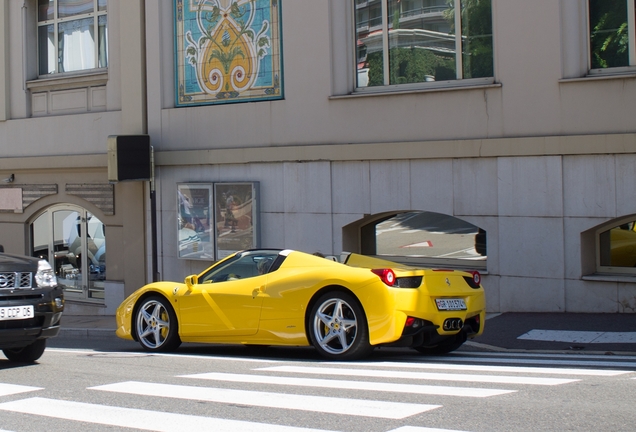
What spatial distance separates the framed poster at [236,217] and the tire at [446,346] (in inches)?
246

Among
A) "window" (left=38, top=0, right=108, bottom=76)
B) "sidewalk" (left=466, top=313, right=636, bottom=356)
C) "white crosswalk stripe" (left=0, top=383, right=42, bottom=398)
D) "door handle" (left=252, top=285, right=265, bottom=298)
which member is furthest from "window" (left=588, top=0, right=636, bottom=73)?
"window" (left=38, top=0, right=108, bottom=76)

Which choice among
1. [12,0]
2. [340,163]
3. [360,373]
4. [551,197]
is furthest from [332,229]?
[12,0]

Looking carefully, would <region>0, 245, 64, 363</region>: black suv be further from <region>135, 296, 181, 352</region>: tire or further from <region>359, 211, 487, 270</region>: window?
<region>359, 211, 487, 270</region>: window

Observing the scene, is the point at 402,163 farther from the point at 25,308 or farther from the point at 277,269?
the point at 25,308

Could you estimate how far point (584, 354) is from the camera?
31.7 ft

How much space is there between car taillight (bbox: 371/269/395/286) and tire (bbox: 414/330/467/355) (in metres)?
1.15

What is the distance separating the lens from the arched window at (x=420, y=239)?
1412 cm

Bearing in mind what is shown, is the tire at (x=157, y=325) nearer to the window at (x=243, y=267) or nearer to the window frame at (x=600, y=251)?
the window at (x=243, y=267)

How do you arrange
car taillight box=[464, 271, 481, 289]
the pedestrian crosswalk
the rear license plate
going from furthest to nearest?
1. car taillight box=[464, 271, 481, 289]
2. the rear license plate
3. the pedestrian crosswalk

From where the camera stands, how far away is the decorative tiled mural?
51.7 feet

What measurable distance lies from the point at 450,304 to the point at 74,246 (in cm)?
1246

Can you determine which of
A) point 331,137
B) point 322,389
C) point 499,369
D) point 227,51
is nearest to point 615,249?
point 331,137

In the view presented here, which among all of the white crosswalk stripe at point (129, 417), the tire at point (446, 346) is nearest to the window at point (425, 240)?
the tire at point (446, 346)

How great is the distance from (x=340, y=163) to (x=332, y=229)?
45.2 inches
